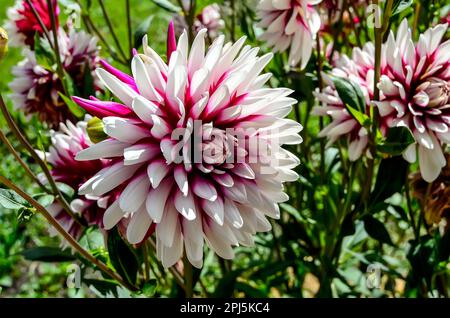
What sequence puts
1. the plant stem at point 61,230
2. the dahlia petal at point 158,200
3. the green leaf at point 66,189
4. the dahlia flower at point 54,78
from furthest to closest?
the dahlia flower at point 54,78 → the green leaf at point 66,189 → the plant stem at point 61,230 → the dahlia petal at point 158,200

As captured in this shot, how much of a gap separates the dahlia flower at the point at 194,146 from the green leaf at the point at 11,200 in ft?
0.46

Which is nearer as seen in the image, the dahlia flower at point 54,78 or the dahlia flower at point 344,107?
the dahlia flower at point 344,107

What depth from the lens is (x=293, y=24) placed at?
3.10 feet

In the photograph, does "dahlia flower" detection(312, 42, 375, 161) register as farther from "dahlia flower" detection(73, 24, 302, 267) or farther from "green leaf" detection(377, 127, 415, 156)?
"dahlia flower" detection(73, 24, 302, 267)

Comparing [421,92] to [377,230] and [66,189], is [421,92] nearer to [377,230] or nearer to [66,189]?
[377,230]

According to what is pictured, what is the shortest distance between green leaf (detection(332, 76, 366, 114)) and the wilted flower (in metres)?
0.19

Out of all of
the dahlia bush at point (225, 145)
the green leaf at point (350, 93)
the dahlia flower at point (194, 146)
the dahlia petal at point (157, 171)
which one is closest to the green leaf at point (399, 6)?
the dahlia bush at point (225, 145)

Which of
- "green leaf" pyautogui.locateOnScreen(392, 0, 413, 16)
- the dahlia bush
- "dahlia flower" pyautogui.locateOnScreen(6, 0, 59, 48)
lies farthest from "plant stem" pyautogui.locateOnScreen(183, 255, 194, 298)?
"dahlia flower" pyautogui.locateOnScreen(6, 0, 59, 48)

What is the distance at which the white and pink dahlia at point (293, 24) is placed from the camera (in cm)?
93

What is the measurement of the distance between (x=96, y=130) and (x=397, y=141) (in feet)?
1.37

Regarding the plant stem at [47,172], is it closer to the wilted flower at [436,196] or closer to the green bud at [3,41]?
the green bud at [3,41]

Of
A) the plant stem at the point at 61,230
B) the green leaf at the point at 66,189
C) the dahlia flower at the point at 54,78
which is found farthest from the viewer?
the dahlia flower at the point at 54,78
